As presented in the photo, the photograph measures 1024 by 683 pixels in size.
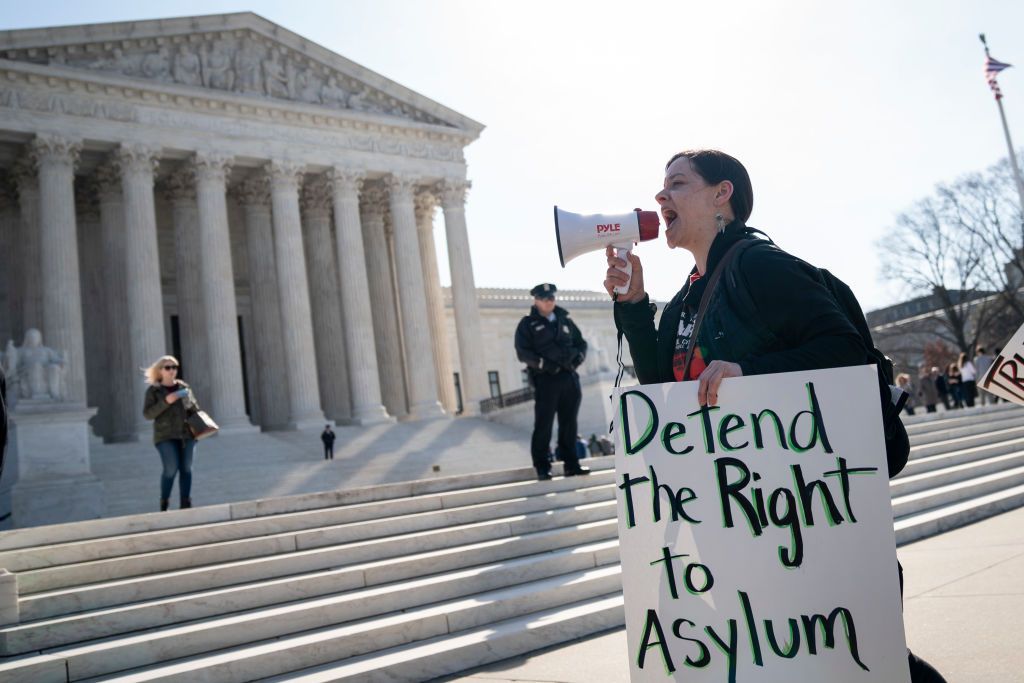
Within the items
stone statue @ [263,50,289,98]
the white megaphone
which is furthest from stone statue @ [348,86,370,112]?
the white megaphone

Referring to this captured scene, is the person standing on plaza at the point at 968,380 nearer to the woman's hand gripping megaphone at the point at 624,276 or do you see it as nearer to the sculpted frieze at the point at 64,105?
the woman's hand gripping megaphone at the point at 624,276

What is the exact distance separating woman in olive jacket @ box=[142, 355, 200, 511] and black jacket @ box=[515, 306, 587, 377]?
4.49m

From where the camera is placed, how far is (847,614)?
258 cm

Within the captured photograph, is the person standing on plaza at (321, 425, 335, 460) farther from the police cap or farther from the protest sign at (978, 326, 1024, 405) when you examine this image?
the protest sign at (978, 326, 1024, 405)

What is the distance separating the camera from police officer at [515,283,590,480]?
10695 mm

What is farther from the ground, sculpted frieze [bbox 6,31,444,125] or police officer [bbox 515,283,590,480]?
sculpted frieze [bbox 6,31,444,125]

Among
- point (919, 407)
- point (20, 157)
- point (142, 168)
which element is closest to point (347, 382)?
point (142, 168)

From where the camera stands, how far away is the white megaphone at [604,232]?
129 inches

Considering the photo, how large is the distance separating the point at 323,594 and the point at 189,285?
2921 cm

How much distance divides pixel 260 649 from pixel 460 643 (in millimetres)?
1425

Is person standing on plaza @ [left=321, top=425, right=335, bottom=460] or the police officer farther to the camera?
person standing on plaza @ [left=321, top=425, right=335, bottom=460]

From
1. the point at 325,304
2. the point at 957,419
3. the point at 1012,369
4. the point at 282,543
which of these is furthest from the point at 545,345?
the point at 325,304

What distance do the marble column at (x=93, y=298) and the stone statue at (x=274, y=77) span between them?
7514 millimetres

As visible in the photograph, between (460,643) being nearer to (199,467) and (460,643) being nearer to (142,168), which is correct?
(199,467)
